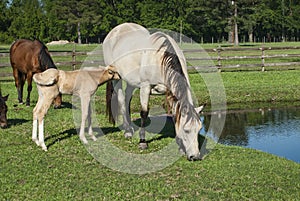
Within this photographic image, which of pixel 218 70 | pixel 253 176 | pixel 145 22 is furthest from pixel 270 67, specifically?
pixel 145 22

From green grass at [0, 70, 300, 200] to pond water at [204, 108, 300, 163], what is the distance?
4.19 ft

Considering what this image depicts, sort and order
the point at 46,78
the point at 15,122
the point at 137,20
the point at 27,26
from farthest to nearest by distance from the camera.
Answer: the point at 137,20
the point at 27,26
the point at 15,122
the point at 46,78

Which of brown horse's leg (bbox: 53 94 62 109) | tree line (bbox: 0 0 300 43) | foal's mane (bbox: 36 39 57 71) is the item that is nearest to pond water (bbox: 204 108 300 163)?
brown horse's leg (bbox: 53 94 62 109)

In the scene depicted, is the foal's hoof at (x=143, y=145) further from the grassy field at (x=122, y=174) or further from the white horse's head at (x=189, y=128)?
the white horse's head at (x=189, y=128)

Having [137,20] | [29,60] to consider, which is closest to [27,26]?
[137,20]

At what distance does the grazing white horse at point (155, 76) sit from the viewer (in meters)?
6.45

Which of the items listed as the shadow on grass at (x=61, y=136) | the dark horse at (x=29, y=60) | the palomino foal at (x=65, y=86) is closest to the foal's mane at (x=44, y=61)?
the dark horse at (x=29, y=60)

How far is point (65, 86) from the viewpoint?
746 centimetres

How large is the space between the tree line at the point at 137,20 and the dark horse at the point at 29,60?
47414 mm

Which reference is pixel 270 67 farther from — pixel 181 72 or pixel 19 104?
pixel 181 72

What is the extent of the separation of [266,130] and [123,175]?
5.20 metres

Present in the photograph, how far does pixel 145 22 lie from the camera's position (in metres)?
64.5

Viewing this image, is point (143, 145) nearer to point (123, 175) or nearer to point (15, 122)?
point (123, 175)

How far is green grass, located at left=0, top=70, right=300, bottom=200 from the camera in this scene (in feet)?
17.0
